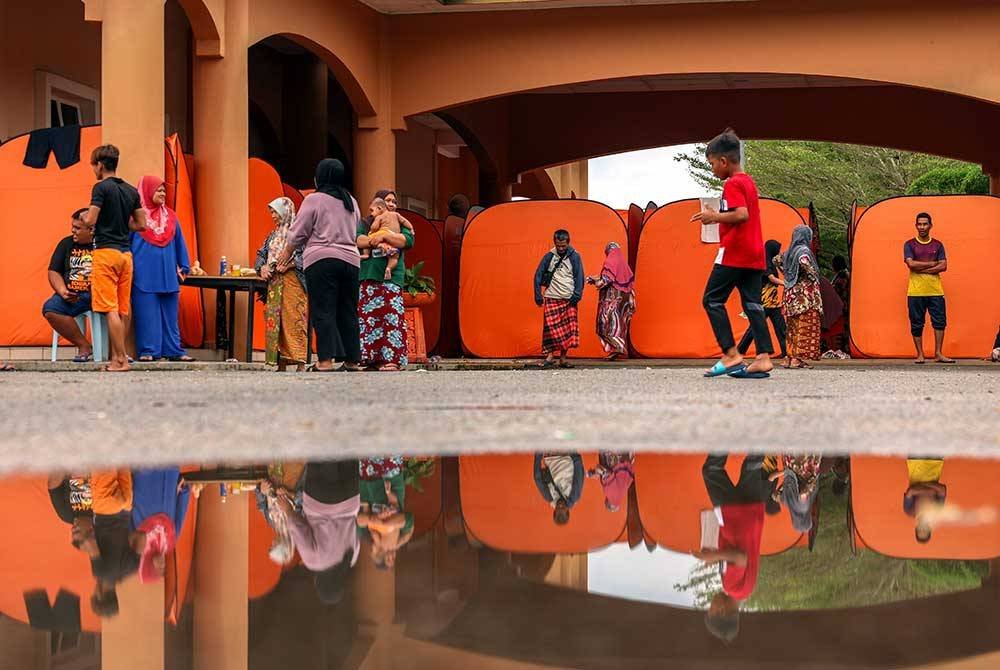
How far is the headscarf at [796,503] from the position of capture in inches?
97.1

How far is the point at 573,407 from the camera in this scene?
19.6 feet

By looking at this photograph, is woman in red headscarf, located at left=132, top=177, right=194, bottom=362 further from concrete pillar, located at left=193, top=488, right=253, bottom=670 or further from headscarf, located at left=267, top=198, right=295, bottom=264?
concrete pillar, located at left=193, top=488, right=253, bottom=670

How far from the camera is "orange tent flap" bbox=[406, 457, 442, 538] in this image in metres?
2.51

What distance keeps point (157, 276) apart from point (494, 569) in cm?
1121

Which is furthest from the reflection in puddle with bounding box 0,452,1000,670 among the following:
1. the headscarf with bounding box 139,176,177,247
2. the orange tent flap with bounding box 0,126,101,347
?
the orange tent flap with bounding box 0,126,101,347

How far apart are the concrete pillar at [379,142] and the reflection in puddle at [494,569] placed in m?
15.0

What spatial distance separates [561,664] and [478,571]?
55cm

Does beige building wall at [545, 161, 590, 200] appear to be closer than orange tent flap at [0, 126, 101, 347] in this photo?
No

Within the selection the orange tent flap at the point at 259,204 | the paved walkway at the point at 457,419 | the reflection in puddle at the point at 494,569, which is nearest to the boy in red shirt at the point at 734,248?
the paved walkway at the point at 457,419

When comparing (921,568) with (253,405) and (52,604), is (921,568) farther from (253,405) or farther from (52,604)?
(253,405)

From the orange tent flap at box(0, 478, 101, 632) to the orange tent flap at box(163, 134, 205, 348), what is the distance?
11.1 meters

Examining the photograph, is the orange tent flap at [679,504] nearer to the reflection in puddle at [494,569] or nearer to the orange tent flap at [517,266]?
the reflection in puddle at [494,569]

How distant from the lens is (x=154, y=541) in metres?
2.24

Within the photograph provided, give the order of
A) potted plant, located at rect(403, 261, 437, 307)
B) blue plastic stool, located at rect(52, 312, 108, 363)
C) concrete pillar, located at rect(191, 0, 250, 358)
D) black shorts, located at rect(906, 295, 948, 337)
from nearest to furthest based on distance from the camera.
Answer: blue plastic stool, located at rect(52, 312, 108, 363), concrete pillar, located at rect(191, 0, 250, 358), potted plant, located at rect(403, 261, 437, 307), black shorts, located at rect(906, 295, 948, 337)
